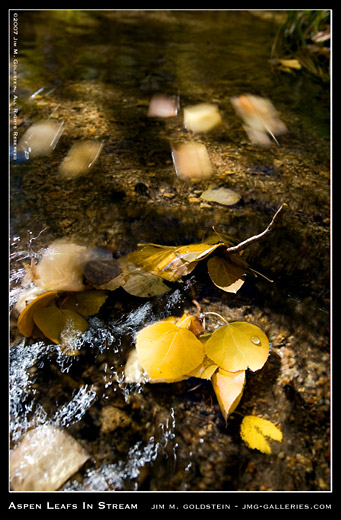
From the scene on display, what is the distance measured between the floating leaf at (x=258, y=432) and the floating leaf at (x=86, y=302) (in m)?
0.41

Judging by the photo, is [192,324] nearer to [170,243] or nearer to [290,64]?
[170,243]

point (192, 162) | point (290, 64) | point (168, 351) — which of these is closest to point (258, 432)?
point (168, 351)

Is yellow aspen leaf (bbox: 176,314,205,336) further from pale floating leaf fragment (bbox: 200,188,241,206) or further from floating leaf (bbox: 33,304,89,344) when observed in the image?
pale floating leaf fragment (bbox: 200,188,241,206)

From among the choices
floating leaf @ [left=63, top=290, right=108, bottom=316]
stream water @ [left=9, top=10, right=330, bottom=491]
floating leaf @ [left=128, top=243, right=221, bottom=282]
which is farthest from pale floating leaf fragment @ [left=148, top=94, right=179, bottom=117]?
floating leaf @ [left=63, top=290, right=108, bottom=316]

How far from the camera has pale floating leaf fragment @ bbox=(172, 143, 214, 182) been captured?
1.29m

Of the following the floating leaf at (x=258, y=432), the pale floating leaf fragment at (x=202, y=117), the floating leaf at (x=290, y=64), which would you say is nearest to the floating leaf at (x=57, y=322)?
the floating leaf at (x=258, y=432)

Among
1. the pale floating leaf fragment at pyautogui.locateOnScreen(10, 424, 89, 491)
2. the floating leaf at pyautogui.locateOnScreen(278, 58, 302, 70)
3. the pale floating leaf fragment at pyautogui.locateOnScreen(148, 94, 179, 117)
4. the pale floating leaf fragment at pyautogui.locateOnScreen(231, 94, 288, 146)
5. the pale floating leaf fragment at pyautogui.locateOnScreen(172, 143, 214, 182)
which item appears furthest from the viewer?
the floating leaf at pyautogui.locateOnScreen(278, 58, 302, 70)

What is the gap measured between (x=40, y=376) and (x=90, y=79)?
5.55 ft

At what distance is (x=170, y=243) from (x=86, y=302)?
307mm

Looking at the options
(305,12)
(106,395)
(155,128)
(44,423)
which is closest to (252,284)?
(106,395)

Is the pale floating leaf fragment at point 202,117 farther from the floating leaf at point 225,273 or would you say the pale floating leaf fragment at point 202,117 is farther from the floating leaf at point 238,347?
the floating leaf at point 238,347

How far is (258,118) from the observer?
1.64 metres

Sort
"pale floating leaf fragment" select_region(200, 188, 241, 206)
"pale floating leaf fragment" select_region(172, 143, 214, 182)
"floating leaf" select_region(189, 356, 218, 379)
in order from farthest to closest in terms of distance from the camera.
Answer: "pale floating leaf fragment" select_region(172, 143, 214, 182) → "pale floating leaf fragment" select_region(200, 188, 241, 206) → "floating leaf" select_region(189, 356, 218, 379)

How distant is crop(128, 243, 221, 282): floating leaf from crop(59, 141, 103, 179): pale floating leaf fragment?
0.46m
